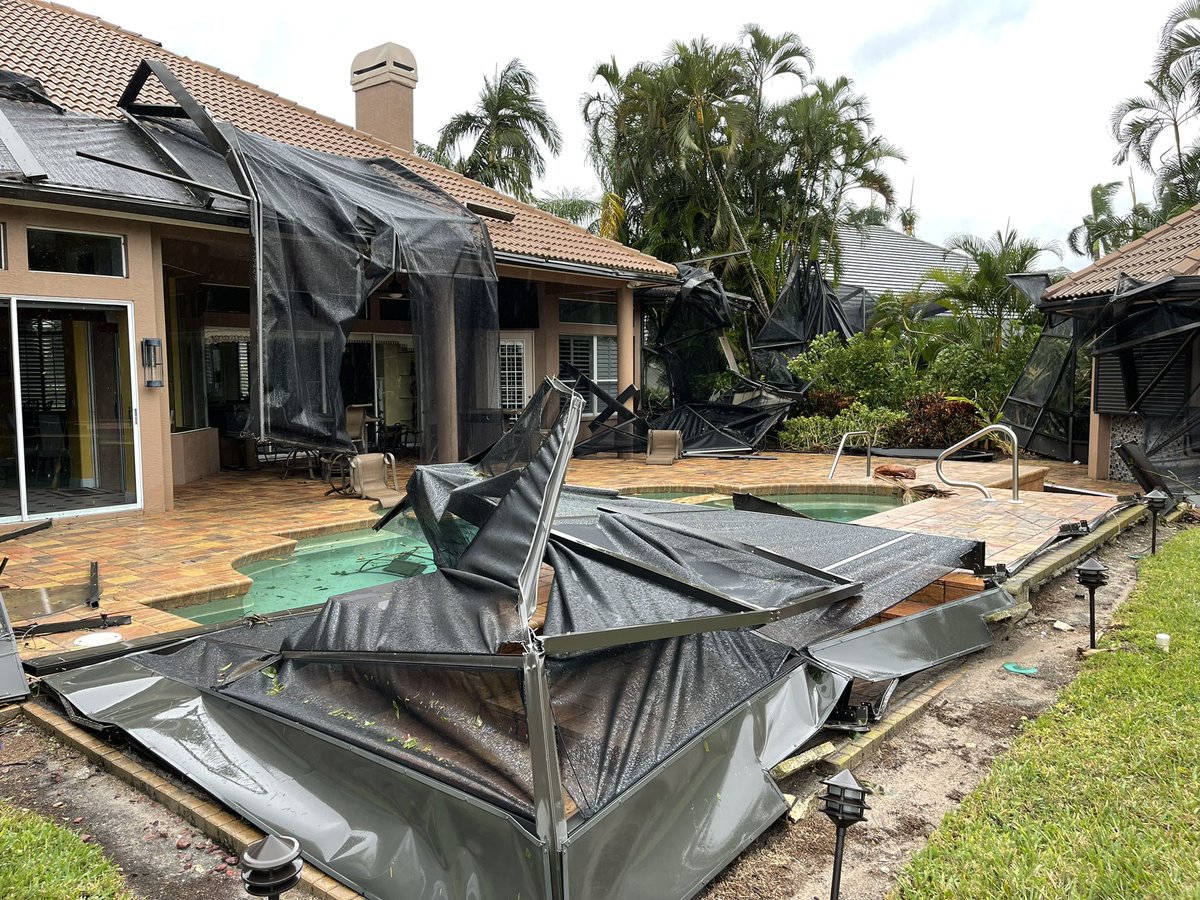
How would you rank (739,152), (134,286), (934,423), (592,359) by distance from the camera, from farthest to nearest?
(739,152)
(592,359)
(934,423)
(134,286)

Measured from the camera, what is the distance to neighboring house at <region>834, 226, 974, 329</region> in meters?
28.2

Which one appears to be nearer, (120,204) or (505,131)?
(120,204)

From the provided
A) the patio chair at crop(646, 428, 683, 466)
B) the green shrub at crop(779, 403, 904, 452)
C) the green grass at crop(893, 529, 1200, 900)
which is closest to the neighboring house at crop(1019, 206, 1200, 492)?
the green shrub at crop(779, 403, 904, 452)

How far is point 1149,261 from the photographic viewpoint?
12727 mm

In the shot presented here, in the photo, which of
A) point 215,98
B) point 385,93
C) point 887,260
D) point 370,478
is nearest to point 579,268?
point 370,478

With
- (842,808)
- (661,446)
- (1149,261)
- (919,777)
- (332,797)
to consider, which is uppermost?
(1149,261)

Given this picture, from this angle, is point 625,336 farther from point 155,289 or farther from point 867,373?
point 155,289

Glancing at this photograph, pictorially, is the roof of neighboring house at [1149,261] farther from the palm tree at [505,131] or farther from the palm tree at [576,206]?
the palm tree at [505,131]

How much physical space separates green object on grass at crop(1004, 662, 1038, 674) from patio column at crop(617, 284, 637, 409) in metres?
10.9

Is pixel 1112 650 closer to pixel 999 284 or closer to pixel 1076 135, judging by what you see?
pixel 999 284

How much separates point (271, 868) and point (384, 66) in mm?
16869

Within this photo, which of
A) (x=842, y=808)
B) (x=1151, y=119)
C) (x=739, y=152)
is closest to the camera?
(x=842, y=808)

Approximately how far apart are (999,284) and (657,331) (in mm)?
6849

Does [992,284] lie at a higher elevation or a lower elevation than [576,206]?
lower
